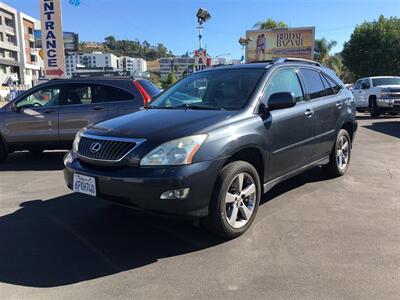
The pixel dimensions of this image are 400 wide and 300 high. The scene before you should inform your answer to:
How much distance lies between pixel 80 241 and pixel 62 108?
485 centimetres

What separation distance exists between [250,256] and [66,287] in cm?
161

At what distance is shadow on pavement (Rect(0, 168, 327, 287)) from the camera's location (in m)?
3.80

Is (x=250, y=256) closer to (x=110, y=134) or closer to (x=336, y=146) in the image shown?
(x=110, y=134)

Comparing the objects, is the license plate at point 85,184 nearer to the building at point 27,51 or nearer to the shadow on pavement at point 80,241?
the shadow on pavement at point 80,241

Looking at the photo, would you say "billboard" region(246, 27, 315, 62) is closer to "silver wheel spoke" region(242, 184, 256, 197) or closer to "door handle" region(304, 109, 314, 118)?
"door handle" region(304, 109, 314, 118)

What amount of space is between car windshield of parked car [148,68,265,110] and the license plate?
1.46 m

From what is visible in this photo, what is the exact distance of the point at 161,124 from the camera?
4.39m

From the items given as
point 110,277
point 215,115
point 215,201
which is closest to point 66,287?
point 110,277

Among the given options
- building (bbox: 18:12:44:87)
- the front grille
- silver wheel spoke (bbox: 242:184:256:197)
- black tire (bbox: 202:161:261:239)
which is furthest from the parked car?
building (bbox: 18:12:44:87)

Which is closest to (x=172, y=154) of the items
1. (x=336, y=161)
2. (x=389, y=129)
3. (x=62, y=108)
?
(x=336, y=161)

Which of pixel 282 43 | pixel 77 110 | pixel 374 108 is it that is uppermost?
pixel 282 43

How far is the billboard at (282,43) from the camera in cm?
4528

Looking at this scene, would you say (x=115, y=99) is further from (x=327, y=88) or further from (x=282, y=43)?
(x=282, y=43)

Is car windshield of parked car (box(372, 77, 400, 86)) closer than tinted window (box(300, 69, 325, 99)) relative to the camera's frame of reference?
No
